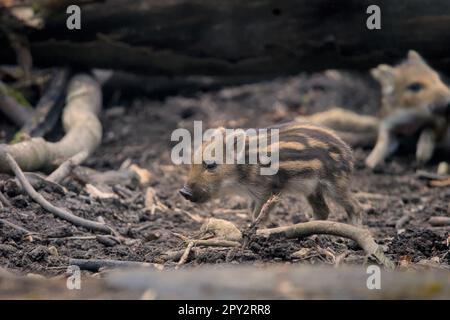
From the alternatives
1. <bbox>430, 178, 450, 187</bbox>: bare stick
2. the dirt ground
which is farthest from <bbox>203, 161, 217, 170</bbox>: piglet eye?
<bbox>430, 178, 450, 187</bbox>: bare stick

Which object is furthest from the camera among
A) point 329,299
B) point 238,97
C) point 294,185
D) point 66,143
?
point 238,97

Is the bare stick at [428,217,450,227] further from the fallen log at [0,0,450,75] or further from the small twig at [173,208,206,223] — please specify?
the fallen log at [0,0,450,75]

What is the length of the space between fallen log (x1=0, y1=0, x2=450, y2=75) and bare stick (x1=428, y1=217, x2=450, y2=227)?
2.39m

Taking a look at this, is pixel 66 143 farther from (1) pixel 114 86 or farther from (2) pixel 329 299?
(2) pixel 329 299

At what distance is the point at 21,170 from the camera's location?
6559 millimetres

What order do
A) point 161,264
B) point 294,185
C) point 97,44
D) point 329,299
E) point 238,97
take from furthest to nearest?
point 238,97 → point 97,44 → point 294,185 → point 161,264 → point 329,299

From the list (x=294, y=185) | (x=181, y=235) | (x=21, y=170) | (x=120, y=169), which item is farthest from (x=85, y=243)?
(x=120, y=169)

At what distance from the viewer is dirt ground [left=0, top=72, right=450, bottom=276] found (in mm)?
5246

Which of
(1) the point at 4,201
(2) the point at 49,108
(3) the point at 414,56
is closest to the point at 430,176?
(3) the point at 414,56

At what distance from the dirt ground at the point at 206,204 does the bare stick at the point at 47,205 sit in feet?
0.19

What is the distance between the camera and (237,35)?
8.43 m

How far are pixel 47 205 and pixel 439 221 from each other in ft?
11.1

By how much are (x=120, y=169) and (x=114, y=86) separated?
8.45ft

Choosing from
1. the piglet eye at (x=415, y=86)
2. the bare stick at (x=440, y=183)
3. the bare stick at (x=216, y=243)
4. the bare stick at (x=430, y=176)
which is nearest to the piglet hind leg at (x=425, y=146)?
the bare stick at (x=430, y=176)
